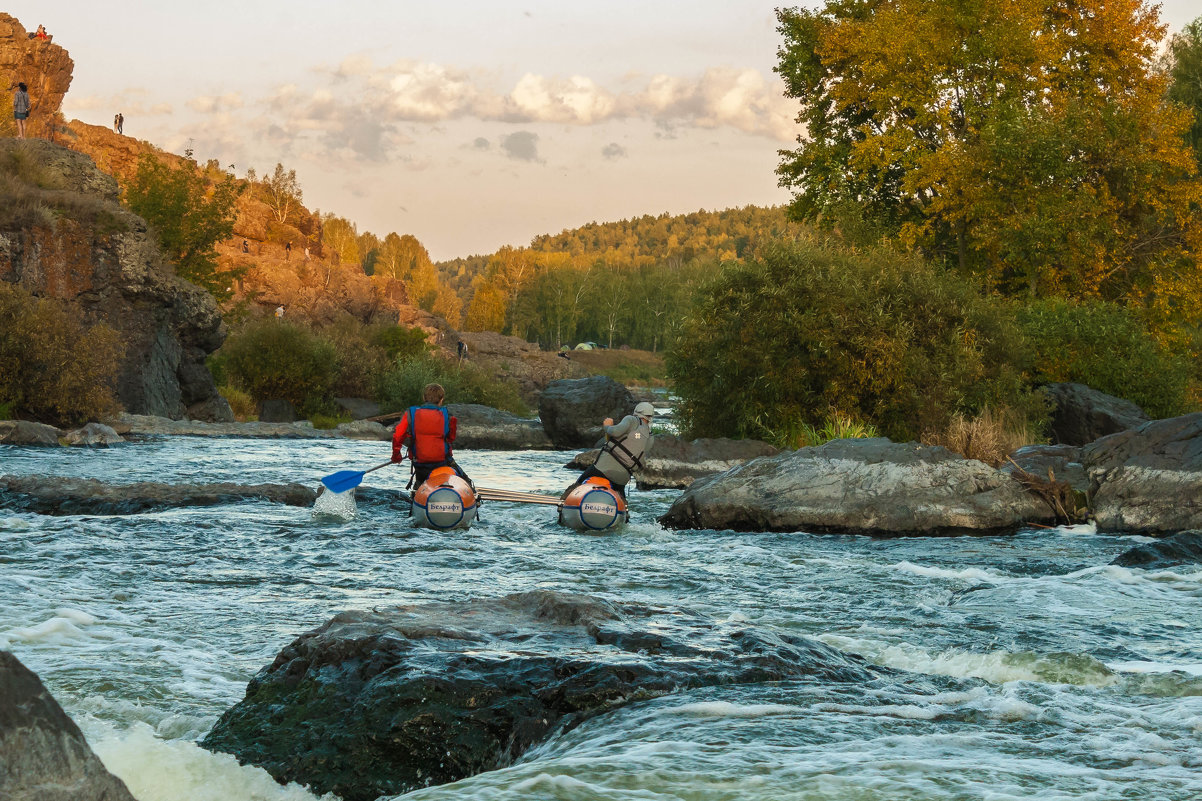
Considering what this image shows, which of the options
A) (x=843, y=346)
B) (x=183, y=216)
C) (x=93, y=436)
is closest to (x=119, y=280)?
(x=93, y=436)

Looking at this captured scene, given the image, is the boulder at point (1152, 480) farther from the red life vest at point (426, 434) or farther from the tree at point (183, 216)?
the tree at point (183, 216)

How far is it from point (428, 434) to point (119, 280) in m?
22.3

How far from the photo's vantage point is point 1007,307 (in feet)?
83.4

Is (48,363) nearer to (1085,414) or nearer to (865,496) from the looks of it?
(865,496)

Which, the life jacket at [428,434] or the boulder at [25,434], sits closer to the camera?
the life jacket at [428,434]

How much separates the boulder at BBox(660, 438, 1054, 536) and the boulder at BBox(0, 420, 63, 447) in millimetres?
15823

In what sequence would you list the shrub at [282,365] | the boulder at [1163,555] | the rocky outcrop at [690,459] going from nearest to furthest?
the boulder at [1163,555]
the rocky outcrop at [690,459]
the shrub at [282,365]

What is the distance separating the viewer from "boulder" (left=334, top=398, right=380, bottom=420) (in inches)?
1657

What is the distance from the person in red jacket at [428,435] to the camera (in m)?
14.5

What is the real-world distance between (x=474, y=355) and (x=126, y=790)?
8356 centimetres

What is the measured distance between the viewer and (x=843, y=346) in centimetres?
2108

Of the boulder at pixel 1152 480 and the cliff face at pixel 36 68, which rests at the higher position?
the cliff face at pixel 36 68

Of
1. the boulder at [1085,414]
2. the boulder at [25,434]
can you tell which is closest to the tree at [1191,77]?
the boulder at [1085,414]

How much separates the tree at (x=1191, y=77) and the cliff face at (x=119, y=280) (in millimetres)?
33364
